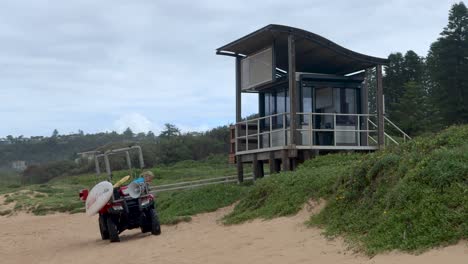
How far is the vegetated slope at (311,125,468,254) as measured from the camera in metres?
8.22

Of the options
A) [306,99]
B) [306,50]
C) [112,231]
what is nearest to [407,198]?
[112,231]

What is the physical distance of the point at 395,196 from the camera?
31.3ft

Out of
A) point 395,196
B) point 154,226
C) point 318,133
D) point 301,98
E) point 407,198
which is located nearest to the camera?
point 407,198

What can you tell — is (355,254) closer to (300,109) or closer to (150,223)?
(150,223)

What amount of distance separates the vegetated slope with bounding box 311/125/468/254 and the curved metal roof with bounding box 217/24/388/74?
7.08 metres

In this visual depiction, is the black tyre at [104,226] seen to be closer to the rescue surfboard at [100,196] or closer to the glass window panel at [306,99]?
the rescue surfboard at [100,196]

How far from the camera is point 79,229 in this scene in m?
19.8

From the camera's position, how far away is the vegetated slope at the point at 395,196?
8289 mm

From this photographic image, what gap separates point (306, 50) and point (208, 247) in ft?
32.4

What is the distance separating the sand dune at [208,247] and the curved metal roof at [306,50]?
5.66m

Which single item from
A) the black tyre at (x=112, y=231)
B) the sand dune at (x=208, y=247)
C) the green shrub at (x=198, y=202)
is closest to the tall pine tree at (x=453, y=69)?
the green shrub at (x=198, y=202)

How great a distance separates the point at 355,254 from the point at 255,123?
13.1 meters

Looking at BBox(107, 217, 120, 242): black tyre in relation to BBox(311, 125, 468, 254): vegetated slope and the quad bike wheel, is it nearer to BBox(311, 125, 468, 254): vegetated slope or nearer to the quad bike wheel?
the quad bike wheel

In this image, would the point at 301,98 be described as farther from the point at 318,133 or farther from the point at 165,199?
the point at 165,199
